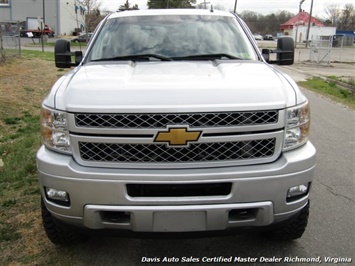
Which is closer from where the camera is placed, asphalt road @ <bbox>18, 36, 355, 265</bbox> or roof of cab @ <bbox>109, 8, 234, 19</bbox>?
asphalt road @ <bbox>18, 36, 355, 265</bbox>

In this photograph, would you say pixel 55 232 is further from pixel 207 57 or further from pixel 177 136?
pixel 207 57

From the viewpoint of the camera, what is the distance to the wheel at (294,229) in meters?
3.10

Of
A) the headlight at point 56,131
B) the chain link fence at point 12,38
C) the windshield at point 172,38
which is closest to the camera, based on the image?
the headlight at point 56,131

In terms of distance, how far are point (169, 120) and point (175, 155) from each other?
9.6 inches

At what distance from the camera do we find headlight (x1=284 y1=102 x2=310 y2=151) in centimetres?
266

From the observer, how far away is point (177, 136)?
8.09ft

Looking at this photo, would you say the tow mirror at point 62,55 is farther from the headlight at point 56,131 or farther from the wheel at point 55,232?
the wheel at point 55,232

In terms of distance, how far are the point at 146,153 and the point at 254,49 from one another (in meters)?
2.03

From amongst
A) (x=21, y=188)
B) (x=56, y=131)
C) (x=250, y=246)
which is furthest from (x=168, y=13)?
(x=250, y=246)

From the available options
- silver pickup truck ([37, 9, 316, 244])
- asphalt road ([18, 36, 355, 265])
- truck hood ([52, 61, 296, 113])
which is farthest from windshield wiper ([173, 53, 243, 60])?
asphalt road ([18, 36, 355, 265])

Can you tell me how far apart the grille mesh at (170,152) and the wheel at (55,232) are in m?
0.76

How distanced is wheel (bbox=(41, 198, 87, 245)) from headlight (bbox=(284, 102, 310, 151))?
5.72ft

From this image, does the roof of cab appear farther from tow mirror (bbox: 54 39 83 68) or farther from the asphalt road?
the asphalt road

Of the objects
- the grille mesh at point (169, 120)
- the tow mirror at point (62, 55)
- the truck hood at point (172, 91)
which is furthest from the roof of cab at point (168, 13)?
the grille mesh at point (169, 120)
